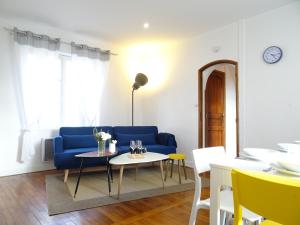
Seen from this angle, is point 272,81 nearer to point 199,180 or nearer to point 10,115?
point 199,180

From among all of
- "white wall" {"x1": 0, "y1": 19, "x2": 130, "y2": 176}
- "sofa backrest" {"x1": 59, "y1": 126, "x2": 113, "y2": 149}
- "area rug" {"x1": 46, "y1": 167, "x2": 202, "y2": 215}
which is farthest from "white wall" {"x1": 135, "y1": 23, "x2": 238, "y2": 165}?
"white wall" {"x1": 0, "y1": 19, "x2": 130, "y2": 176}

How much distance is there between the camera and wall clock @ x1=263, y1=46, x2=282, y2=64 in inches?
130

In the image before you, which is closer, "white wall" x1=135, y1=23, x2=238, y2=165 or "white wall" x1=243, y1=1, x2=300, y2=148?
"white wall" x1=243, y1=1, x2=300, y2=148

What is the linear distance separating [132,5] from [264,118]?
2.60m

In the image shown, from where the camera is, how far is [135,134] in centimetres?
466

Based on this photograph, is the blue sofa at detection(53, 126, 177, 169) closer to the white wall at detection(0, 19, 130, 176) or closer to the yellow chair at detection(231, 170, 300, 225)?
the white wall at detection(0, 19, 130, 176)

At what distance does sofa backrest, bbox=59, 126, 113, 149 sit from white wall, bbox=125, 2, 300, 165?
1.83 metres

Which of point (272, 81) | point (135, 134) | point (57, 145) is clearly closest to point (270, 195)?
point (272, 81)

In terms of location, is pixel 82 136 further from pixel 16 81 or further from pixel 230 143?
pixel 230 143

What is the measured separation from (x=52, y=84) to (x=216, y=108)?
3.44m

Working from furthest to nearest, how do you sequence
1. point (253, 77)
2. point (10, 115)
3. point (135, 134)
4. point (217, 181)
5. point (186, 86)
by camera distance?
point (186, 86)
point (135, 134)
point (10, 115)
point (253, 77)
point (217, 181)

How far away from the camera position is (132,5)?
10.8 feet

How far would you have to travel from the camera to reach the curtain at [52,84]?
3975 mm

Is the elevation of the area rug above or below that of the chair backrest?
below
